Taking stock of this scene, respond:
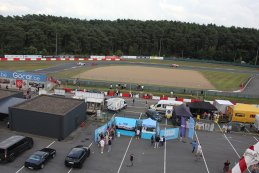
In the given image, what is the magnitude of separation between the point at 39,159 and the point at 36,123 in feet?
24.4

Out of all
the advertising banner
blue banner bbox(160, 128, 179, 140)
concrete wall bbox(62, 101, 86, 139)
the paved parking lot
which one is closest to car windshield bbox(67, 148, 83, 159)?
the paved parking lot

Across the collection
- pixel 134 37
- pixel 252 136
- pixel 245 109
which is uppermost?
pixel 134 37

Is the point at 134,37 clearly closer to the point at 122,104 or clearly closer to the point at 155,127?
the point at 122,104

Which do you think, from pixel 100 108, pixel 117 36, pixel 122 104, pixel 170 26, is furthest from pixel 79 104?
pixel 170 26

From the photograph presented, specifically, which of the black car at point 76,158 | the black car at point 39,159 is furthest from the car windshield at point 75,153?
the black car at point 39,159

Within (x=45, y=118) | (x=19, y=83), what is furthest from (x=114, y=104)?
(x=19, y=83)

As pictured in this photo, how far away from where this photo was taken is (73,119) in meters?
29.0

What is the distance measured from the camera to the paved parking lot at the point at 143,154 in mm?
21648

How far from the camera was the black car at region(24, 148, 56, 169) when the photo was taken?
20.1m

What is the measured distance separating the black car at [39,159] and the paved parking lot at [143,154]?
44 centimetres

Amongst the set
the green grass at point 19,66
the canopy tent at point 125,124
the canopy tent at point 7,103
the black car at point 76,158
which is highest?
the green grass at point 19,66

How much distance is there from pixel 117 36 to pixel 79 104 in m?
107

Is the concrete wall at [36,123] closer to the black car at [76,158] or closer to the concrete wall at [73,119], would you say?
the concrete wall at [73,119]

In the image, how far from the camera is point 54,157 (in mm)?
22719
